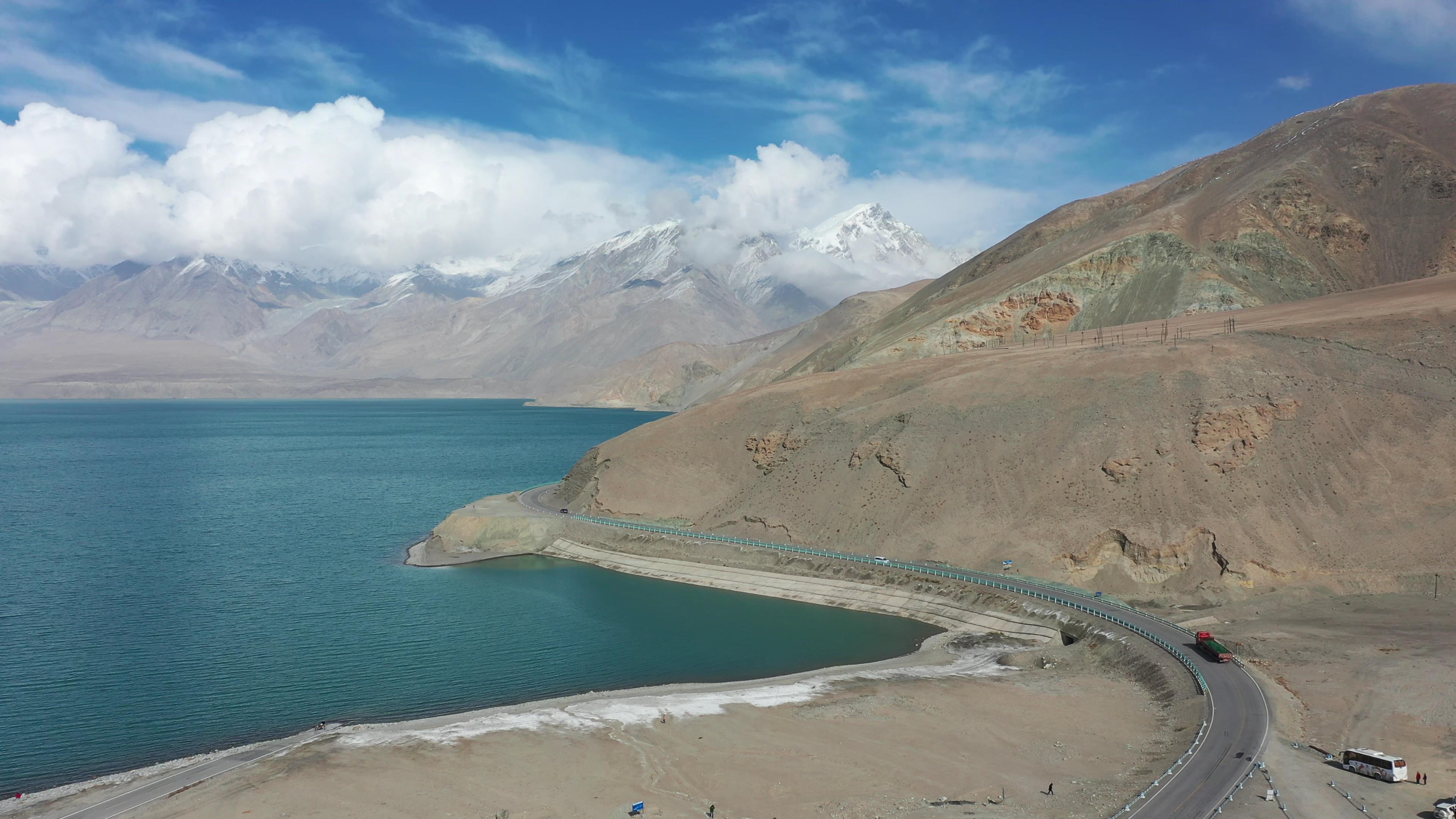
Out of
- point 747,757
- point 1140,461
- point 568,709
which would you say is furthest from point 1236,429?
point 568,709

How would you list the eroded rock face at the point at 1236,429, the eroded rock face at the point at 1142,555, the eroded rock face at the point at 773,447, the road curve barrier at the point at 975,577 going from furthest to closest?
1. the eroded rock face at the point at 773,447
2. the eroded rock face at the point at 1236,429
3. the eroded rock face at the point at 1142,555
4. the road curve barrier at the point at 975,577

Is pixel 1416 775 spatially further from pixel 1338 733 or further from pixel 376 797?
pixel 376 797

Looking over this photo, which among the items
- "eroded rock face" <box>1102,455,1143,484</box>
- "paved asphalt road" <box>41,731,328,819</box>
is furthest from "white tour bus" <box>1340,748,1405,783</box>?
"paved asphalt road" <box>41,731,328,819</box>

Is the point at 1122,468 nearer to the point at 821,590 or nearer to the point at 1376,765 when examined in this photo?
the point at 821,590

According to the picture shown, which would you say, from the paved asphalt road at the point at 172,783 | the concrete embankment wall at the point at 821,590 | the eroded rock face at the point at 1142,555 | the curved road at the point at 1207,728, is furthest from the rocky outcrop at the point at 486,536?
the eroded rock face at the point at 1142,555

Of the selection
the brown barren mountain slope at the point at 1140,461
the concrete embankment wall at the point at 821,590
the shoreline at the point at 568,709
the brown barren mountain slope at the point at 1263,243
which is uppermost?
the brown barren mountain slope at the point at 1263,243

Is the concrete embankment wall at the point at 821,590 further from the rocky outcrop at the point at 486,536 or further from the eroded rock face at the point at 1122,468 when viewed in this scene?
the eroded rock face at the point at 1122,468
